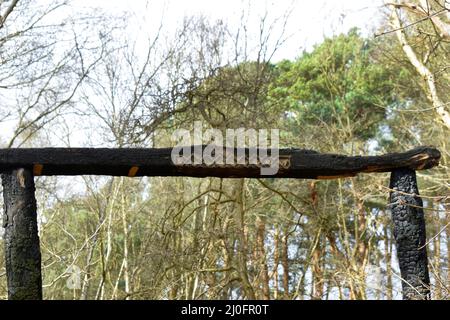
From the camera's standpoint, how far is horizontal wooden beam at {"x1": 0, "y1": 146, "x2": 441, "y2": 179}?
4875mm

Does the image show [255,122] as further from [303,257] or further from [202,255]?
[303,257]

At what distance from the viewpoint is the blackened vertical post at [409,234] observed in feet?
17.2

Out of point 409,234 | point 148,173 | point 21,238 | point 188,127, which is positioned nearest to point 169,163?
point 148,173

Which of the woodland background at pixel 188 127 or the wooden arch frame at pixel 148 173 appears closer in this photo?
the wooden arch frame at pixel 148 173

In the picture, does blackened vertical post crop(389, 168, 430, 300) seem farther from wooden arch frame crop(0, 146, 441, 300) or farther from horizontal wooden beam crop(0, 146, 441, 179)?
horizontal wooden beam crop(0, 146, 441, 179)

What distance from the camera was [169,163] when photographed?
16.5ft

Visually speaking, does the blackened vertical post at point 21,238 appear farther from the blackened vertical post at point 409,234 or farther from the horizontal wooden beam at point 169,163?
the blackened vertical post at point 409,234

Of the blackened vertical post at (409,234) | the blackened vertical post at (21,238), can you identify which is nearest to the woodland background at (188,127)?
the blackened vertical post at (409,234)

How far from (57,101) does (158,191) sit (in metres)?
2.50

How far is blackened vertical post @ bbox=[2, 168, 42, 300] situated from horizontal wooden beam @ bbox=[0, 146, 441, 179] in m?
0.13

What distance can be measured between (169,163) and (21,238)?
4.19 ft

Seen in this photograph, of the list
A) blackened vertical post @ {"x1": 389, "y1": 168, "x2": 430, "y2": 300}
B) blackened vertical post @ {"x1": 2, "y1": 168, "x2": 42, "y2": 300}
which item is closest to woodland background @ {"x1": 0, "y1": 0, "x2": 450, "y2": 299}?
blackened vertical post @ {"x1": 389, "y1": 168, "x2": 430, "y2": 300}

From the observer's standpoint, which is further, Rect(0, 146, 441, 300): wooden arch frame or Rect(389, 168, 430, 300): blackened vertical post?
Rect(389, 168, 430, 300): blackened vertical post

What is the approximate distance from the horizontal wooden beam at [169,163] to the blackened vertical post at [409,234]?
133mm
